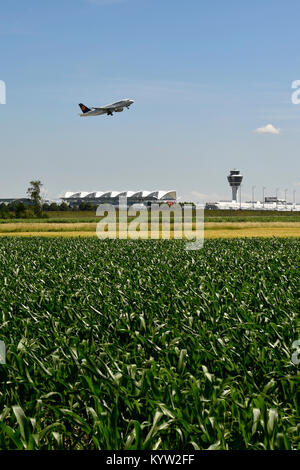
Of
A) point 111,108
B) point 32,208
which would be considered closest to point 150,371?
point 111,108

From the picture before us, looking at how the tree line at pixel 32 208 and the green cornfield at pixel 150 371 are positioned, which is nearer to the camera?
the green cornfield at pixel 150 371

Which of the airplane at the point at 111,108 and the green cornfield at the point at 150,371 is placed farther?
the airplane at the point at 111,108

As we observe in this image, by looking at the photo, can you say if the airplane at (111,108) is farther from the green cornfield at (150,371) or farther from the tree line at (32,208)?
the green cornfield at (150,371)

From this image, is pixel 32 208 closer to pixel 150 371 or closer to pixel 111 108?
pixel 111 108

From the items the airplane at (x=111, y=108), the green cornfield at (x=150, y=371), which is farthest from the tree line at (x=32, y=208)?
the green cornfield at (x=150, y=371)

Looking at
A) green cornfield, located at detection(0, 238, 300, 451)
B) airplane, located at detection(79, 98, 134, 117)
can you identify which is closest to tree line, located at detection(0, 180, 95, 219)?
airplane, located at detection(79, 98, 134, 117)

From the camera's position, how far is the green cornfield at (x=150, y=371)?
504cm

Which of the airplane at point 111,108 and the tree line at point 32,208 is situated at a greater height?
the airplane at point 111,108

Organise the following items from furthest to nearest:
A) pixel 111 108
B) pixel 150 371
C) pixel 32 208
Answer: pixel 32 208
pixel 111 108
pixel 150 371

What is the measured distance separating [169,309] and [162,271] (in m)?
6.98

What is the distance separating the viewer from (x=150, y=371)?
6.09 meters

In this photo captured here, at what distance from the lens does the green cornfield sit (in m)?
5.04
